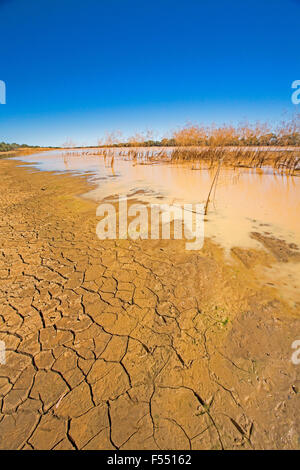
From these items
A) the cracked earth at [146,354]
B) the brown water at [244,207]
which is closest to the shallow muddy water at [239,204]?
the brown water at [244,207]

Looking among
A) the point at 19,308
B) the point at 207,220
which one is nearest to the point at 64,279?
the point at 19,308

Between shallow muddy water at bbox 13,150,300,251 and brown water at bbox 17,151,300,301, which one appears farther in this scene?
shallow muddy water at bbox 13,150,300,251

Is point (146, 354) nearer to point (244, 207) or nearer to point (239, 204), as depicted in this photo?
point (244, 207)

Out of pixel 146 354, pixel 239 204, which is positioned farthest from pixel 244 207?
pixel 146 354

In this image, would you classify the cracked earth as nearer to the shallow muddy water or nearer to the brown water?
the brown water

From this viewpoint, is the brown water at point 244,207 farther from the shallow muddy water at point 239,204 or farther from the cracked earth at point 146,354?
the cracked earth at point 146,354

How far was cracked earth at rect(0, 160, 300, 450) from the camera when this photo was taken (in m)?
1.12

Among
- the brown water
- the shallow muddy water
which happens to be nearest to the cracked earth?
the brown water

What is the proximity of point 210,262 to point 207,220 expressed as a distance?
156 cm

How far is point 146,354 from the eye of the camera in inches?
60.4

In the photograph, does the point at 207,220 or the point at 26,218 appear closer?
the point at 207,220
